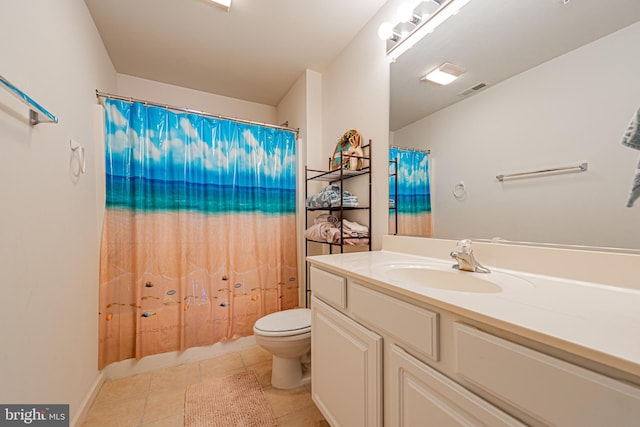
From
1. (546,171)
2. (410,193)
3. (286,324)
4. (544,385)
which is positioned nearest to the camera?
(544,385)

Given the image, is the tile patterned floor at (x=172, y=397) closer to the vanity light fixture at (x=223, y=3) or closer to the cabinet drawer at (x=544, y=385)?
the cabinet drawer at (x=544, y=385)

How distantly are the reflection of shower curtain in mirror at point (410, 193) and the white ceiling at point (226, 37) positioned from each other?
1.01 meters

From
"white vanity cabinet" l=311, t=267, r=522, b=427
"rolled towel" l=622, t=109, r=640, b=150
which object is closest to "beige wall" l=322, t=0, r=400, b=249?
"white vanity cabinet" l=311, t=267, r=522, b=427

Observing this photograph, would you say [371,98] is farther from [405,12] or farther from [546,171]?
[546,171]

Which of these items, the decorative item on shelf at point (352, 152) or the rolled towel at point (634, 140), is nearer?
the rolled towel at point (634, 140)

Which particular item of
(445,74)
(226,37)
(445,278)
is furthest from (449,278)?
(226,37)

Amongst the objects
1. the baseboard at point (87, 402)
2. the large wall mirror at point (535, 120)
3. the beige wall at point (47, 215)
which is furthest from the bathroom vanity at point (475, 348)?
the baseboard at point (87, 402)

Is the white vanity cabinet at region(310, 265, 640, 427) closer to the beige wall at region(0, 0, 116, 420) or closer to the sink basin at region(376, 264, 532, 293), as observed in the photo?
the sink basin at region(376, 264, 532, 293)

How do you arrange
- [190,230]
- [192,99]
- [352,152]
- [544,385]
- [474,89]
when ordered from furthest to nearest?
[192,99]
[190,230]
[352,152]
[474,89]
[544,385]

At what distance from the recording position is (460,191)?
1156 mm

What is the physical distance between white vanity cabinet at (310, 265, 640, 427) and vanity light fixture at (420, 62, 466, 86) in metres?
1.07

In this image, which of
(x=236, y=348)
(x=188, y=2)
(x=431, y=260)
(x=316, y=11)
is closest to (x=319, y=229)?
(x=431, y=260)

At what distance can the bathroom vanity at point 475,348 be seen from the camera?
40 centimetres

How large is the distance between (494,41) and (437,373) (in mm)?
1296
